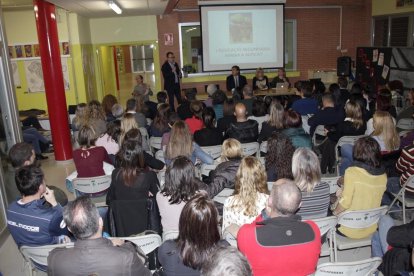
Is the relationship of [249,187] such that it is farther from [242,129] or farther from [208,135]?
[242,129]

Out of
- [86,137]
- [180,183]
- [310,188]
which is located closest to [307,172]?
[310,188]

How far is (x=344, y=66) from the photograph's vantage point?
12586 millimetres

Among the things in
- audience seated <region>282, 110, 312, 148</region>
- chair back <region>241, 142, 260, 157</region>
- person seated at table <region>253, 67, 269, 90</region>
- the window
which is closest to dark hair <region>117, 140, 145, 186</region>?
chair back <region>241, 142, 260, 157</region>

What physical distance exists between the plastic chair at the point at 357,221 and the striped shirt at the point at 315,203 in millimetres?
201

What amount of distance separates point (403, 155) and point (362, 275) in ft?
7.12

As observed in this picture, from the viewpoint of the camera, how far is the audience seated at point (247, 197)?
10.6ft

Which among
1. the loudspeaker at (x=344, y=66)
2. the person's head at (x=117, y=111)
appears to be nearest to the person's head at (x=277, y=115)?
the person's head at (x=117, y=111)

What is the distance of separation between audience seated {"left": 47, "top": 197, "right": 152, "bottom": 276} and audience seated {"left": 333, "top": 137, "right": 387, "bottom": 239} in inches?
78.8

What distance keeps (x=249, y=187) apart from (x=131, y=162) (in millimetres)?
1264

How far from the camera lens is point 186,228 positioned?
239cm

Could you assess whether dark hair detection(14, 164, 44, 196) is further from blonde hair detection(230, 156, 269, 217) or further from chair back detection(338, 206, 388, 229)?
chair back detection(338, 206, 388, 229)

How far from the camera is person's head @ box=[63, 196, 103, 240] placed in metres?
2.41

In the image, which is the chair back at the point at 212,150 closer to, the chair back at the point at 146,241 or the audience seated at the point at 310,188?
the audience seated at the point at 310,188

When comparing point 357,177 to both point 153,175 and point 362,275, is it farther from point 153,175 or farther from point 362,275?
point 153,175
